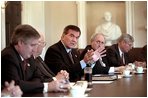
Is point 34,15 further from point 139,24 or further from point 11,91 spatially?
point 11,91

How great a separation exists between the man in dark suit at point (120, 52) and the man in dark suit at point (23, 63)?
2.14 meters

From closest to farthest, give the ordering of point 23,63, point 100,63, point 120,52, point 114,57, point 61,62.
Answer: point 23,63 → point 61,62 → point 100,63 → point 114,57 → point 120,52

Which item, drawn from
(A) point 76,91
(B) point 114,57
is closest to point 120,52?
(B) point 114,57

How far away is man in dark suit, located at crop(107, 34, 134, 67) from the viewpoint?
14.4ft

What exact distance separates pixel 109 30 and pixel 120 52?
6.86 ft

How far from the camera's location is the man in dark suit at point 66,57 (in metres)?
3.09

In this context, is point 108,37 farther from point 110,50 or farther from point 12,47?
point 12,47

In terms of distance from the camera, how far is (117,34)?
671 cm

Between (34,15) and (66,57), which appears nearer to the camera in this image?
(66,57)

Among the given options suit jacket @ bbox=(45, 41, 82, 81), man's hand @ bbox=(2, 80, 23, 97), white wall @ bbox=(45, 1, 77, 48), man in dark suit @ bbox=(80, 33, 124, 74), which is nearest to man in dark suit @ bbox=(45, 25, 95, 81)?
suit jacket @ bbox=(45, 41, 82, 81)

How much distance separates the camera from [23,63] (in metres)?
2.19

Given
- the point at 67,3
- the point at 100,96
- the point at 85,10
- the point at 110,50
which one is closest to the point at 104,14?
the point at 85,10

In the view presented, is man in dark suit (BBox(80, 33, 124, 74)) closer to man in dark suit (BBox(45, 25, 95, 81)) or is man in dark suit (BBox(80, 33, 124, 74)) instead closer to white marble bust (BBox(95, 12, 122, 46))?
man in dark suit (BBox(45, 25, 95, 81))

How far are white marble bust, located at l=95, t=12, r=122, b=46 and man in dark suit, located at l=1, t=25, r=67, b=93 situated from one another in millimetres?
4405
